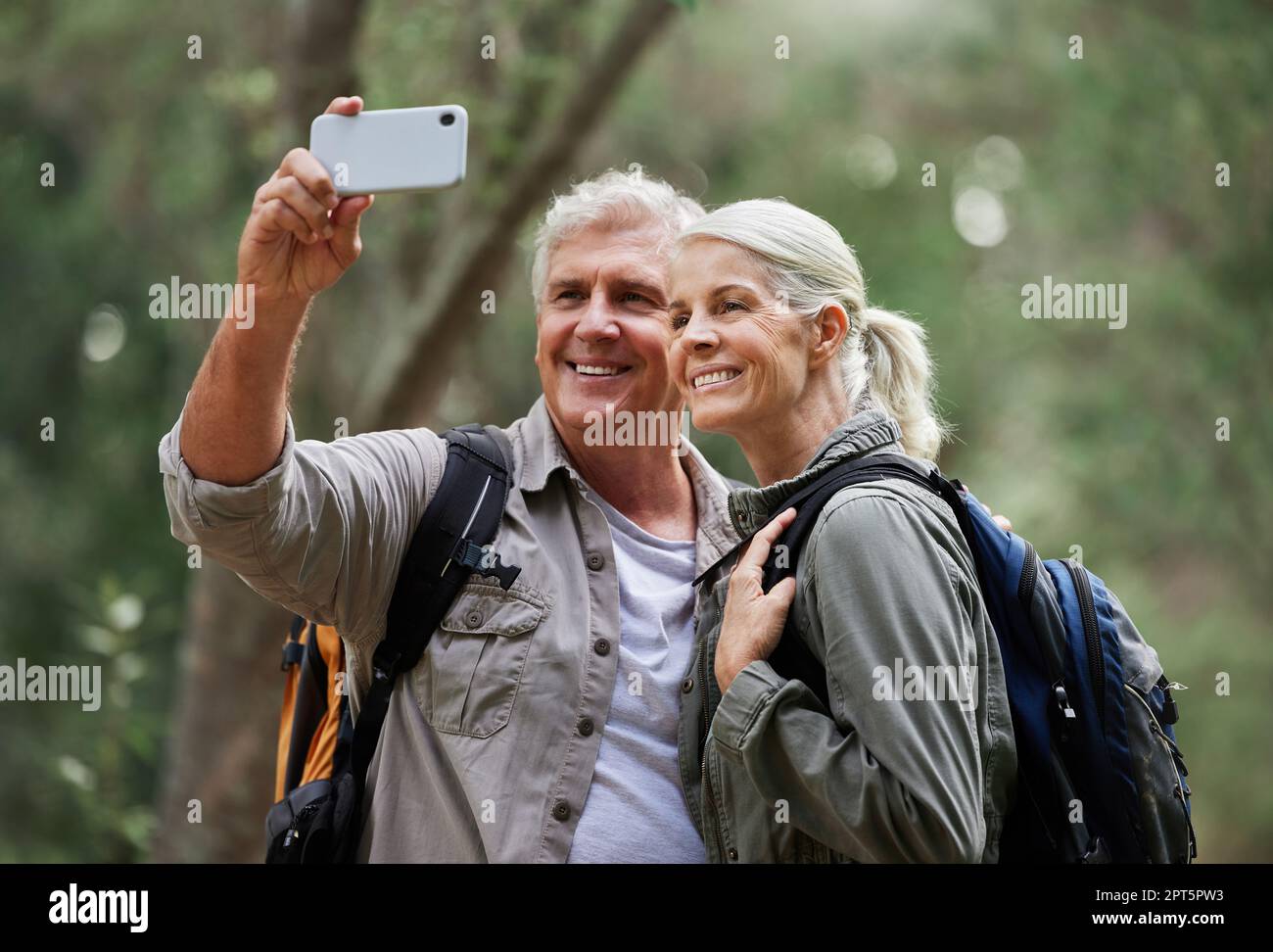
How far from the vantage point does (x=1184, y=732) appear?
10.9m

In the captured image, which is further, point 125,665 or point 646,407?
point 125,665

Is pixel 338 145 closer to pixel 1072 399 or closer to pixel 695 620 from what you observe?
pixel 695 620

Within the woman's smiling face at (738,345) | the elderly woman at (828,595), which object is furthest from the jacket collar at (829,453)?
the woman's smiling face at (738,345)

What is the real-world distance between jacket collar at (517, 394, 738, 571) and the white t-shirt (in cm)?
21

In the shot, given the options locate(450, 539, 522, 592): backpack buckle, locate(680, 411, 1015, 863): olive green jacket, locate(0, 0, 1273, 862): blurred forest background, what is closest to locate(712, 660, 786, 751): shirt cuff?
locate(680, 411, 1015, 863): olive green jacket

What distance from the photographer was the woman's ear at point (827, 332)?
108 inches

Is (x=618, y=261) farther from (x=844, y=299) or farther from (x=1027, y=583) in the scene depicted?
(x=1027, y=583)

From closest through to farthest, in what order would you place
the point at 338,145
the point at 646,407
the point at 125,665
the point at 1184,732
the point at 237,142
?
the point at 338,145 < the point at 646,407 < the point at 125,665 < the point at 237,142 < the point at 1184,732

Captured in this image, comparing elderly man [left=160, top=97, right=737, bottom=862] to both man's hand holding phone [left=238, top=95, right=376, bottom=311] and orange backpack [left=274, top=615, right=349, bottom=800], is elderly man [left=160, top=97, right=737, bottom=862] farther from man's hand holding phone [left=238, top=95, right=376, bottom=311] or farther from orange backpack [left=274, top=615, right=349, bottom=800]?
orange backpack [left=274, top=615, right=349, bottom=800]

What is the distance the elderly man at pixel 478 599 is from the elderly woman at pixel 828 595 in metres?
0.06

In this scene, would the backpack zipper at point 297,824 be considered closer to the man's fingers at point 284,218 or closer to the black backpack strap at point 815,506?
the black backpack strap at point 815,506

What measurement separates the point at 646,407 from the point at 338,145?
110 cm
